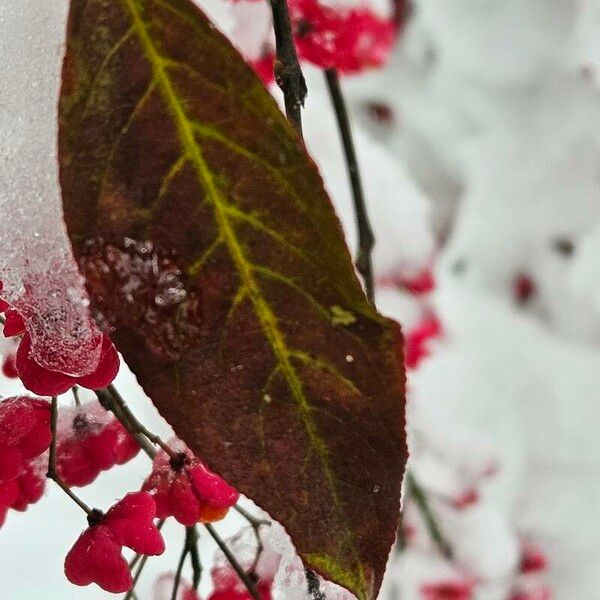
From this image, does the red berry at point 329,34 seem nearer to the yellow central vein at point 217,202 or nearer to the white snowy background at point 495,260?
the yellow central vein at point 217,202

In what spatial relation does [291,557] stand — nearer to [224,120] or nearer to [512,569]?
[224,120]

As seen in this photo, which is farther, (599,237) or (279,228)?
(599,237)

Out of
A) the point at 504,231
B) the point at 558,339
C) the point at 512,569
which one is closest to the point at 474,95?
the point at 504,231

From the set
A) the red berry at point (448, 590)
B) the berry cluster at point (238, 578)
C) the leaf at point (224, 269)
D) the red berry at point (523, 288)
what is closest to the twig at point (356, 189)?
the berry cluster at point (238, 578)

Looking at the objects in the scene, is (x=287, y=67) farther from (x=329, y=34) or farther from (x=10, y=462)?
(x=329, y=34)

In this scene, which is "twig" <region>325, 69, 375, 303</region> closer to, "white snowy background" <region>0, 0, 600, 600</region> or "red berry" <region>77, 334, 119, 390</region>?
"red berry" <region>77, 334, 119, 390</region>

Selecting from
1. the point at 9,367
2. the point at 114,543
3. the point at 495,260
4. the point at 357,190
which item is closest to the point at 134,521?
the point at 114,543

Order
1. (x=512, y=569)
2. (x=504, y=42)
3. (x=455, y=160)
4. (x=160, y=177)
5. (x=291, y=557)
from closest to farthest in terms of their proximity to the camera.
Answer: (x=160, y=177) → (x=291, y=557) → (x=512, y=569) → (x=504, y=42) → (x=455, y=160)
